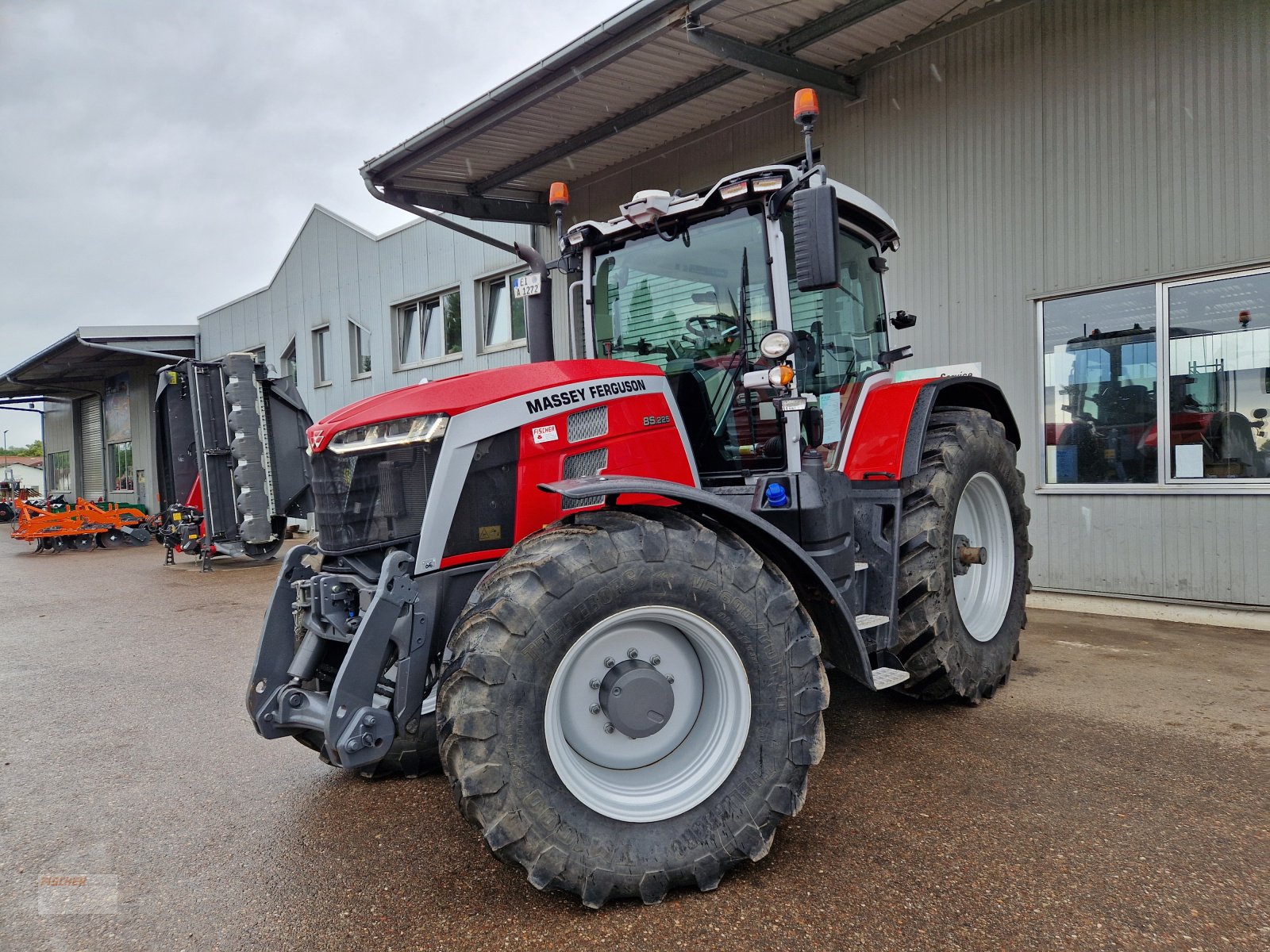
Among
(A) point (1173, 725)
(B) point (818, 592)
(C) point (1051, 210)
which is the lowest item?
(A) point (1173, 725)

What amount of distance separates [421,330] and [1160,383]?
455 inches

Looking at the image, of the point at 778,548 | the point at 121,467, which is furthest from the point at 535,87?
the point at 121,467

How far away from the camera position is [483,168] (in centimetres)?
1009

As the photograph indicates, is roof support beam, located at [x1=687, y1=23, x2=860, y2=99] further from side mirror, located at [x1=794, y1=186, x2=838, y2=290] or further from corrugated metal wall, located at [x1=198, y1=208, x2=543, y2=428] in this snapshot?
side mirror, located at [x1=794, y1=186, x2=838, y2=290]

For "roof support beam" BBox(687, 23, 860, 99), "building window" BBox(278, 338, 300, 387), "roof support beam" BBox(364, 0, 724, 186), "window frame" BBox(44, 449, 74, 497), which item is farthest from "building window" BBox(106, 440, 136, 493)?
"roof support beam" BBox(687, 23, 860, 99)

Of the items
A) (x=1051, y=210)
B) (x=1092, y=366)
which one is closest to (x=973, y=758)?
(x=1092, y=366)

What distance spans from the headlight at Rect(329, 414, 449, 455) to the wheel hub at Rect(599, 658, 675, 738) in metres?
0.98

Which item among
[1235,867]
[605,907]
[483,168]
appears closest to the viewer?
[605,907]

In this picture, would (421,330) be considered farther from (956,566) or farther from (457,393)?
(457,393)

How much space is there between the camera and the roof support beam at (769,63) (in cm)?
702

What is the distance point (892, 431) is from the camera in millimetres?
4012

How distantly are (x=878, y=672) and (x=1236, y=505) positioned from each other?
4.33m

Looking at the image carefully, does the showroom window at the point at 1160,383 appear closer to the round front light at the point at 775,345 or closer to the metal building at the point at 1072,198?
the metal building at the point at 1072,198

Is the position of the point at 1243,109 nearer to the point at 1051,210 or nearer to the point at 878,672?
the point at 1051,210
